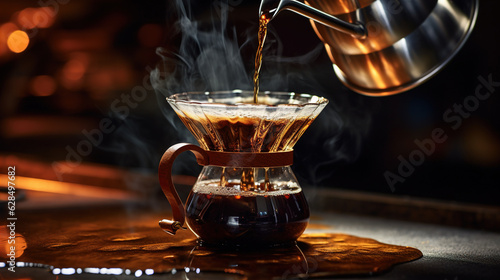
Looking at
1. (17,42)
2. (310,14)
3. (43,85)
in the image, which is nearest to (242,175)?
(310,14)

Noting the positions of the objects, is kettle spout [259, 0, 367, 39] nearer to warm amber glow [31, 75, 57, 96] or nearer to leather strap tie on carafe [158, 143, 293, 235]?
leather strap tie on carafe [158, 143, 293, 235]

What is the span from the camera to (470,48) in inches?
68.5

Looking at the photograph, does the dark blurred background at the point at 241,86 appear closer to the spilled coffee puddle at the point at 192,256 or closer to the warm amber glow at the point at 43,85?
the warm amber glow at the point at 43,85

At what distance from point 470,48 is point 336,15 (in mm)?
859

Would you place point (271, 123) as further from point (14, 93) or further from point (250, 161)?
point (14, 93)

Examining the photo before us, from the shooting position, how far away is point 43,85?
319 cm

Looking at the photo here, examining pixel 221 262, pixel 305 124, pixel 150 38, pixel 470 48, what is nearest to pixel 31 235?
pixel 221 262

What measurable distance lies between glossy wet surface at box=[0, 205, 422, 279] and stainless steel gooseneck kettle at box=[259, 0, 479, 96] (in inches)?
12.0

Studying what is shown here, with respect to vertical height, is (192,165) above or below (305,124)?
above

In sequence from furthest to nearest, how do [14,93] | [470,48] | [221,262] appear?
[14,93] < [470,48] < [221,262]

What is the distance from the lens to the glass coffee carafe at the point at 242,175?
928mm

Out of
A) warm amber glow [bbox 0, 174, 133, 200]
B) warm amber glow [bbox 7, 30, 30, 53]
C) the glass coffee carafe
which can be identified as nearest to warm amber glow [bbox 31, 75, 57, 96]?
warm amber glow [bbox 7, 30, 30, 53]

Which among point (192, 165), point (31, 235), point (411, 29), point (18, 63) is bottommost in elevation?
point (31, 235)

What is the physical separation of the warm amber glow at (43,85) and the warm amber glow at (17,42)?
189mm
